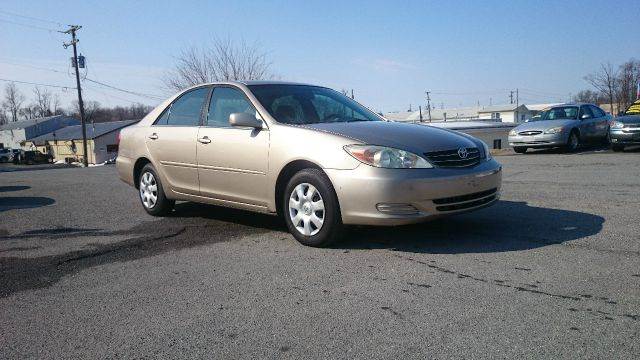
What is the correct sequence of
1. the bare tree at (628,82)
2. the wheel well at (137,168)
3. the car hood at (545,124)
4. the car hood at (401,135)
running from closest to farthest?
1. the car hood at (401,135)
2. the wheel well at (137,168)
3. the car hood at (545,124)
4. the bare tree at (628,82)

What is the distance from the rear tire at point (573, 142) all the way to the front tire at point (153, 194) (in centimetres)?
1284

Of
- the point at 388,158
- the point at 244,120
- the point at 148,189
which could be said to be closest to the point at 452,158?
the point at 388,158

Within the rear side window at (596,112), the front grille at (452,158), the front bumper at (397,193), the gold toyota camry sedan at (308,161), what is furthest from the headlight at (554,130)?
the front bumper at (397,193)

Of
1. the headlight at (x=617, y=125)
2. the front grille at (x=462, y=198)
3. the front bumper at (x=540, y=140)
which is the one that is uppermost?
the headlight at (x=617, y=125)

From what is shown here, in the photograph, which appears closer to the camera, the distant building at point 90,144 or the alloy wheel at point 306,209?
the alloy wheel at point 306,209

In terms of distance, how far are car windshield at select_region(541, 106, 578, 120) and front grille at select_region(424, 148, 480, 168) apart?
13080mm

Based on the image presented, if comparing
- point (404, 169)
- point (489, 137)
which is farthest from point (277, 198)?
point (489, 137)

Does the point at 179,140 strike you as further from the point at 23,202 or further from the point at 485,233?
the point at 23,202

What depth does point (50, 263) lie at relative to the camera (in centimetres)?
454

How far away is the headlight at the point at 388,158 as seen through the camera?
434cm

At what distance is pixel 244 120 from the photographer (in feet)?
16.6

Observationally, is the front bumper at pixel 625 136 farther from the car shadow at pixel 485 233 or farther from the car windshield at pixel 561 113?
the car shadow at pixel 485 233

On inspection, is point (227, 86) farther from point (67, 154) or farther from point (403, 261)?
point (67, 154)

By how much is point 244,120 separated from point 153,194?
88.9 inches
